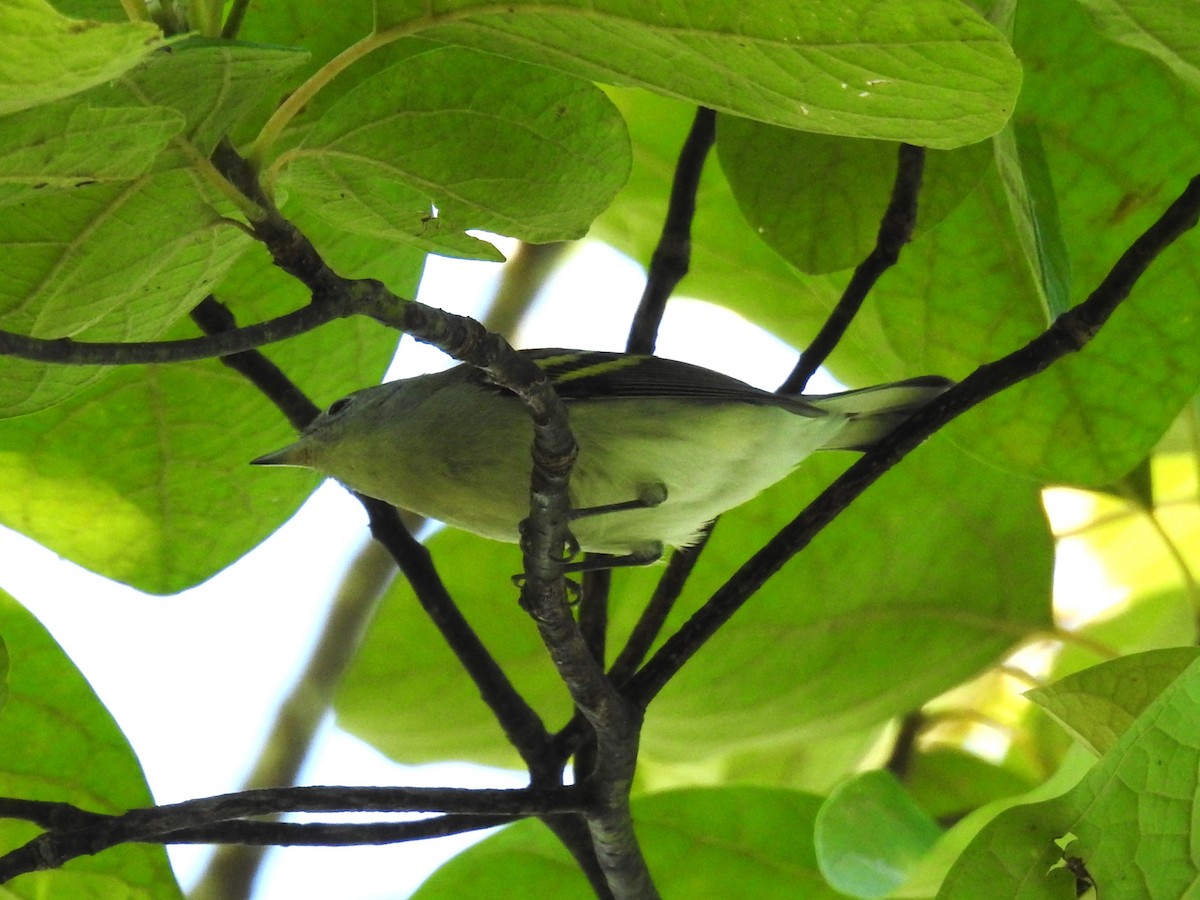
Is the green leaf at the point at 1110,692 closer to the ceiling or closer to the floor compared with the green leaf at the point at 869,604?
closer to the floor

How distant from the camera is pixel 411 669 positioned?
1929mm

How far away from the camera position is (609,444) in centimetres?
154

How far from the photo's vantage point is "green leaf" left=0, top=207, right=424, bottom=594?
4.94 ft

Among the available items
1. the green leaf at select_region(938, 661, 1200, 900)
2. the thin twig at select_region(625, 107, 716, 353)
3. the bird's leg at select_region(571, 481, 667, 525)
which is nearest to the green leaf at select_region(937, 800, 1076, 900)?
the green leaf at select_region(938, 661, 1200, 900)

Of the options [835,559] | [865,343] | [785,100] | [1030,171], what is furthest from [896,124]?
[835,559]

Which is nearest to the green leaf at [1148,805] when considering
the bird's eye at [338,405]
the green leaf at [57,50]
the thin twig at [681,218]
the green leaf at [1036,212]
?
the green leaf at [1036,212]

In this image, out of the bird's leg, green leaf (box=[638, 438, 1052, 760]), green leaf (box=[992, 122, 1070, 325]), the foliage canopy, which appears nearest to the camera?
the foliage canopy

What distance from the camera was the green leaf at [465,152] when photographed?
0.98 meters

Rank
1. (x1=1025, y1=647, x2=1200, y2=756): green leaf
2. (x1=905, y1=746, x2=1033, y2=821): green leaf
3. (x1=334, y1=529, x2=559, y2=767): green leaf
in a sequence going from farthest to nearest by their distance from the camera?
1. (x1=905, y1=746, x2=1033, y2=821): green leaf
2. (x1=334, y1=529, x2=559, y2=767): green leaf
3. (x1=1025, y1=647, x2=1200, y2=756): green leaf

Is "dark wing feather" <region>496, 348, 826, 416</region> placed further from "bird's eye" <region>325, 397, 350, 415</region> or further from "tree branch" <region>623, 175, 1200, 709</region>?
"tree branch" <region>623, 175, 1200, 709</region>

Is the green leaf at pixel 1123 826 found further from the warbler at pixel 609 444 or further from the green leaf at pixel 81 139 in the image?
the green leaf at pixel 81 139

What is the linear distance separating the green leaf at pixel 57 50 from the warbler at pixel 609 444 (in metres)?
0.81

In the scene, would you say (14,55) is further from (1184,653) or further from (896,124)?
(1184,653)

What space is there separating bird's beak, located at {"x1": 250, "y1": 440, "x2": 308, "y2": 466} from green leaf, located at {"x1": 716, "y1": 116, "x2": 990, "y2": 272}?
611mm
